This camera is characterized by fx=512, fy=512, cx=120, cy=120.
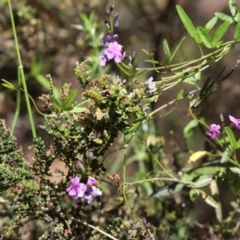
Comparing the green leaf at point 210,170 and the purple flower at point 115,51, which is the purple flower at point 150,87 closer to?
the purple flower at point 115,51

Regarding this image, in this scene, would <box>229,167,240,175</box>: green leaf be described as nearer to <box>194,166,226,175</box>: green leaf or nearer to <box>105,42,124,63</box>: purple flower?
<box>194,166,226,175</box>: green leaf

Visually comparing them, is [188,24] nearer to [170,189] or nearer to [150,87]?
[150,87]

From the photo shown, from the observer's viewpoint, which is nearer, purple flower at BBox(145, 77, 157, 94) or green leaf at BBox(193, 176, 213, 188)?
purple flower at BBox(145, 77, 157, 94)

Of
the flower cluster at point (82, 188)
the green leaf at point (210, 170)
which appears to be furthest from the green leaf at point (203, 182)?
the flower cluster at point (82, 188)

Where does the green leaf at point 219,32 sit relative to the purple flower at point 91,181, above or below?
above

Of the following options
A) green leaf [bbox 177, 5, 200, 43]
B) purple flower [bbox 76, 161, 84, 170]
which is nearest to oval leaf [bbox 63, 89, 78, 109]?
purple flower [bbox 76, 161, 84, 170]

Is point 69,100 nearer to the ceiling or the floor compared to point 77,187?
nearer to the ceiling

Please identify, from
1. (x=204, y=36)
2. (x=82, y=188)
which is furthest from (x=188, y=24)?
(x=82, y=188)

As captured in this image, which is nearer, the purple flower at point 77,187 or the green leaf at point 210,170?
the purple flower at point 77,187

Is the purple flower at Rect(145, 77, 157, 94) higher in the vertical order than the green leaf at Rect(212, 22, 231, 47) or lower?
lower
